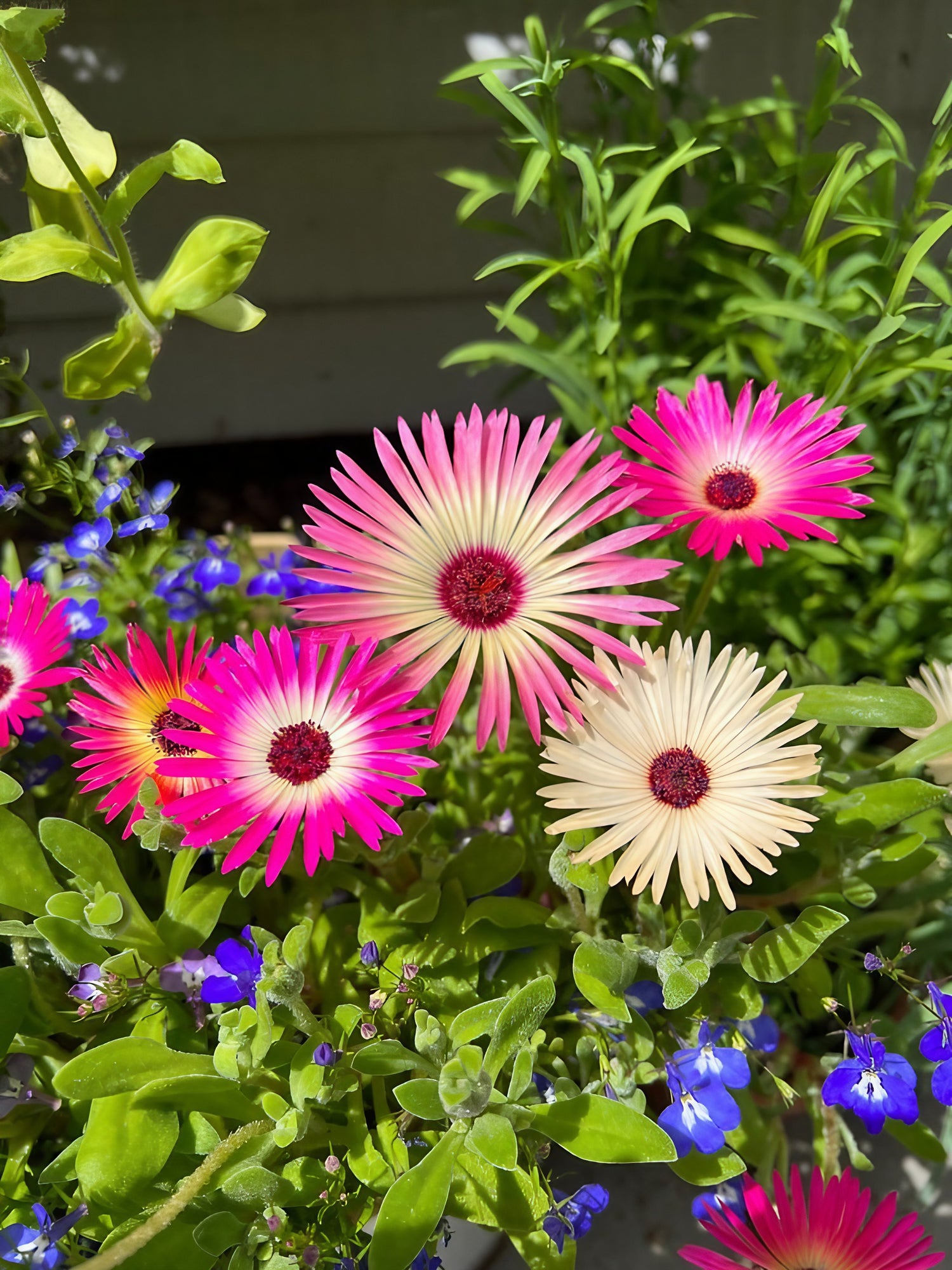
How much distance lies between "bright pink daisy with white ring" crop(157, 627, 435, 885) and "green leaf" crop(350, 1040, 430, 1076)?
0.33 feet

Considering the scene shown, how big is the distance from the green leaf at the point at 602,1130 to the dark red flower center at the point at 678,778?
0.48 ft

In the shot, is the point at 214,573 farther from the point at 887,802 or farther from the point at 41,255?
the point at 887,802

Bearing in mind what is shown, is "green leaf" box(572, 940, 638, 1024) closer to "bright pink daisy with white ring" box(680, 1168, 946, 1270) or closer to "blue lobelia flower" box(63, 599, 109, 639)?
"bright pink daisy with white ring" box(680, 1168, 946, 1270)

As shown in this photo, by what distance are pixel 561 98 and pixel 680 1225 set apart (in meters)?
1.02

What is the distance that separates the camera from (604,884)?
19.3 inches

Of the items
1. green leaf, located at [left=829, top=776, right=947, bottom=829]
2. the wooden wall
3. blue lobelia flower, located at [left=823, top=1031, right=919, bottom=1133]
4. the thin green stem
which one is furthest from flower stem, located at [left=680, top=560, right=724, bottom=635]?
the wooden wall

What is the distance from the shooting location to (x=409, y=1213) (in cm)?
41

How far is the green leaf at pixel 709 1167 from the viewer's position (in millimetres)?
480

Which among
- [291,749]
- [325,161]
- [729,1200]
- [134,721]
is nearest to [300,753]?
[291,749]

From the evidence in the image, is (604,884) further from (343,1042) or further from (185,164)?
(185,164)

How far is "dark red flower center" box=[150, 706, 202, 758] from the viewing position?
0.47 m

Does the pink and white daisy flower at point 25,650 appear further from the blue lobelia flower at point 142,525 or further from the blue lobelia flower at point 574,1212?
the blue lobelia flower at point 574,1212

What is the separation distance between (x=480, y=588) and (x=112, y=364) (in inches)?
9.1

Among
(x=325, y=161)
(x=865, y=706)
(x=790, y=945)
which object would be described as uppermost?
(x=325, y=161)
